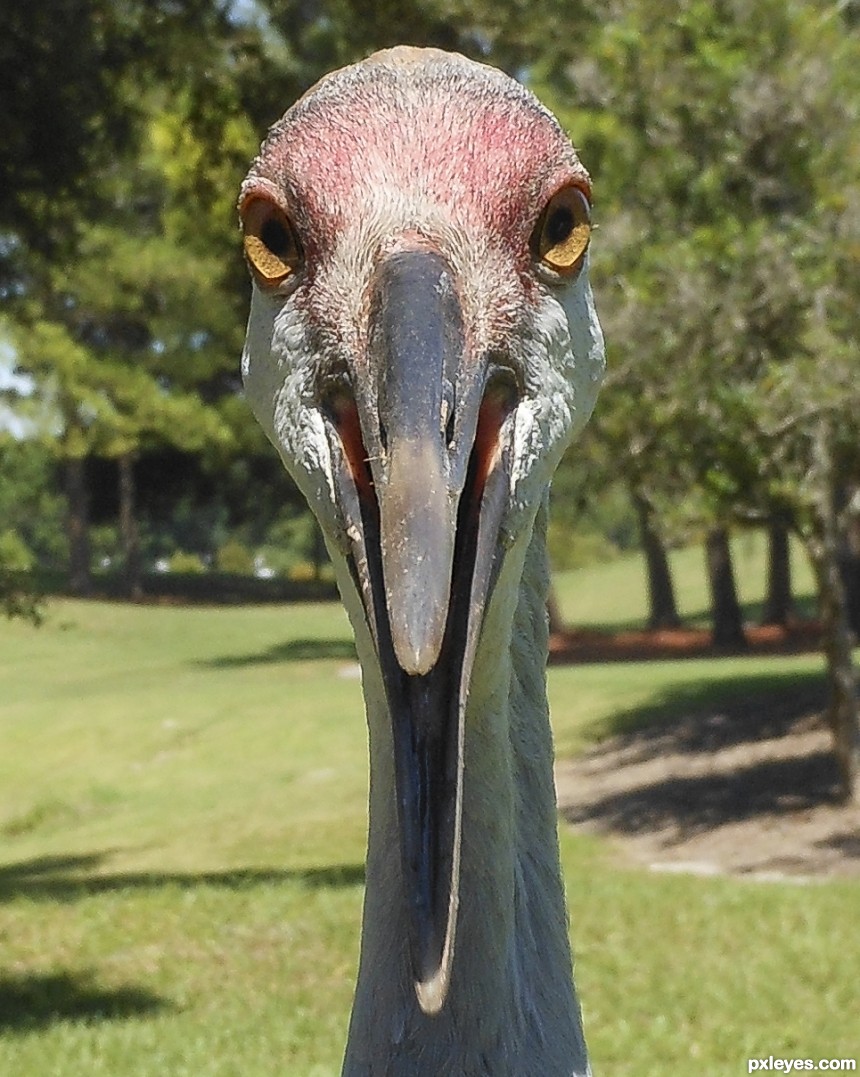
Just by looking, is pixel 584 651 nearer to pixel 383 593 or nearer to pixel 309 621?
pixel 309 621

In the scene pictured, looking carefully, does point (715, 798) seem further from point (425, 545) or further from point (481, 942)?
point (425, 545)

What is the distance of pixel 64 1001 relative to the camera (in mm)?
8172

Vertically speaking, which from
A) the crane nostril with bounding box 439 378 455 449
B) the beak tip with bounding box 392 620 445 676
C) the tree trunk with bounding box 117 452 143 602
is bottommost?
the beak tip with bounding box 392 620 445 676

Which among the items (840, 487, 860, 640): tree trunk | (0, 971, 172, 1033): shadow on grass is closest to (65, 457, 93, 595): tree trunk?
(840, 487, 860, 640): tree trunk

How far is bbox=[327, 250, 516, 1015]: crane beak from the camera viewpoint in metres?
1.82

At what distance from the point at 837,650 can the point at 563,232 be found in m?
11.2

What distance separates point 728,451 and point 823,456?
2.39 ft

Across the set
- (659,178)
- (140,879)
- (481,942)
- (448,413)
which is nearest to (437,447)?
(448,413)

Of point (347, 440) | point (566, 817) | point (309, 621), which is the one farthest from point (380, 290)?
point (309, 621)

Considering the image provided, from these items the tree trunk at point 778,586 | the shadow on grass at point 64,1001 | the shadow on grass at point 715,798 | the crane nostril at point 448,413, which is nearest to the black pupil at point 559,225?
the crane nostril at point 448,413

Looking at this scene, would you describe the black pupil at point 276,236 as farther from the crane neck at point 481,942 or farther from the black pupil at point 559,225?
the crane neck at point 481,942

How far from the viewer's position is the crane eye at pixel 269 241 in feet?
6.99

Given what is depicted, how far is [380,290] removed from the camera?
1977 millimetres

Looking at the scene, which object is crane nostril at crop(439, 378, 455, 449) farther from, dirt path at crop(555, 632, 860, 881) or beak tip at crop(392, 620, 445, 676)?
dirt path at crop(555, 632, 860, 881)
